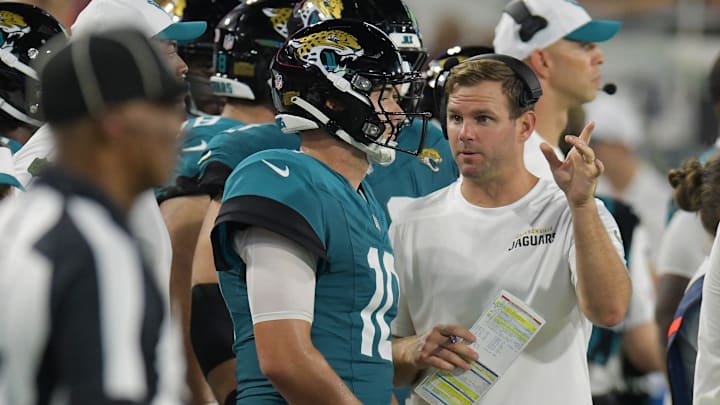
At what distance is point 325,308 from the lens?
10.2 feet

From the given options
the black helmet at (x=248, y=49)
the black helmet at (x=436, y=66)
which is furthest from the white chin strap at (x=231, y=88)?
the black helmet at (x=436, y=66)

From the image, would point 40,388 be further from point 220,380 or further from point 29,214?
point 220,380

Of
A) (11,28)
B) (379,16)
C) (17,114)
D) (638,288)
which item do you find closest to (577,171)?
(379,16)

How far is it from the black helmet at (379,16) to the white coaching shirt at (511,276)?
2.77 feet

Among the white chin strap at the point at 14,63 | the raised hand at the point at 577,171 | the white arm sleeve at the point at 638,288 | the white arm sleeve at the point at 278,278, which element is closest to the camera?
the white arm sleeve at the point at 278,278

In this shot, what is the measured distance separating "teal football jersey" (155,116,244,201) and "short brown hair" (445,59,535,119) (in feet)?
3.34

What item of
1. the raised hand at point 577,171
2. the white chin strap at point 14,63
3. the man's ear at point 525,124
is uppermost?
the raised hand at point 577,171

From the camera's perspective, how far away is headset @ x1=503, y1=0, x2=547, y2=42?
493cm

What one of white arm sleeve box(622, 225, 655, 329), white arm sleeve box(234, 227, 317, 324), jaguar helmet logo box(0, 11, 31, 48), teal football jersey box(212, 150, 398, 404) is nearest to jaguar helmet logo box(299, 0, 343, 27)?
jaguar helmet logo box(0, 11, 31, 48)

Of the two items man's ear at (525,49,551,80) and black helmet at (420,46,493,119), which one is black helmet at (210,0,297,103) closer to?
black helmet at (420,46,493,119)

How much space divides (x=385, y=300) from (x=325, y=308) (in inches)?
6.9

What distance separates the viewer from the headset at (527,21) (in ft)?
16.2

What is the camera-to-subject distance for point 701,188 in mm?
4090

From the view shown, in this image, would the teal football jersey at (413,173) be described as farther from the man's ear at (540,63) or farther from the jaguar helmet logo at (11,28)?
the jaguar helmet logo at (11,28)
